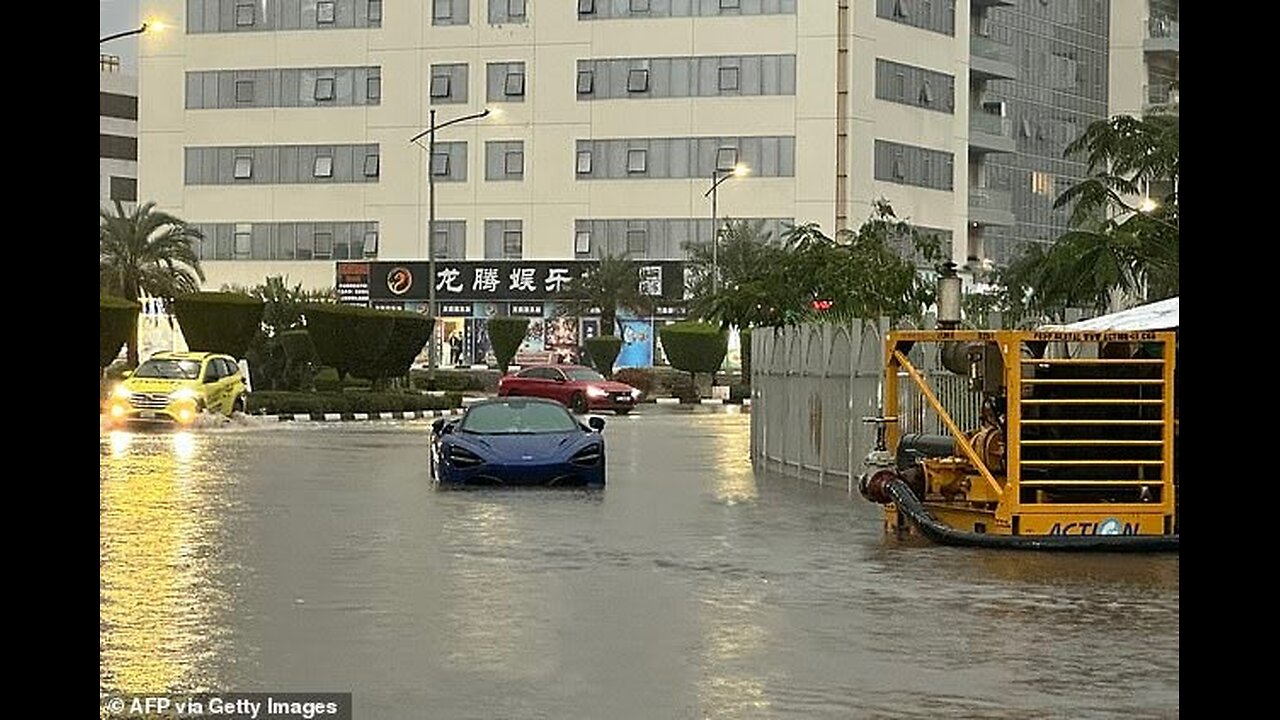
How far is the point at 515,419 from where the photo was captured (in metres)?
26.7

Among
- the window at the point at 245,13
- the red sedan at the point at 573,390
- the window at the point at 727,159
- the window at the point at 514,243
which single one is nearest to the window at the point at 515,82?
the window at the point at 514,243

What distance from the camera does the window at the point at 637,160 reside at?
80.8 meters

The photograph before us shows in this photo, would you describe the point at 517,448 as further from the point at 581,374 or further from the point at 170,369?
Answer: the point at 581,374

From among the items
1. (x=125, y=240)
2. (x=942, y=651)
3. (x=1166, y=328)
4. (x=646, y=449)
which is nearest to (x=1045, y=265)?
(x=646, y=449)

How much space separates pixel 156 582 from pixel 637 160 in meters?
66.5

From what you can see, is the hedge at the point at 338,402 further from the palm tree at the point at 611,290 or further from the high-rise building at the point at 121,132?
the high-rise building at the point at 121,132

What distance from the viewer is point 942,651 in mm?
11844

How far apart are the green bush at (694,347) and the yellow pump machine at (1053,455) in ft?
179

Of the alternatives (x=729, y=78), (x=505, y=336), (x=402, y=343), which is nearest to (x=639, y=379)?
(x=505, y=336)

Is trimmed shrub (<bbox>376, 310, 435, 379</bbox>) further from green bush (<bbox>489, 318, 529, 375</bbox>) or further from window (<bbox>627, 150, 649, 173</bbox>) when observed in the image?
window (<bbox>627, 150, 649, 173</bbox>)

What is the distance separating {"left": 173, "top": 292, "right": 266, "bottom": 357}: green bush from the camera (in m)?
53.1

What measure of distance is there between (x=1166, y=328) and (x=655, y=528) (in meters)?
4.96

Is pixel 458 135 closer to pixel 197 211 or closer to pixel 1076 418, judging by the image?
pixel 197 211

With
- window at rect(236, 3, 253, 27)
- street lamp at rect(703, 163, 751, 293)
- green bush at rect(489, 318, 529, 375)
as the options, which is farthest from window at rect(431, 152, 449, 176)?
street lamp at rect(703, 163, 751, 293)
